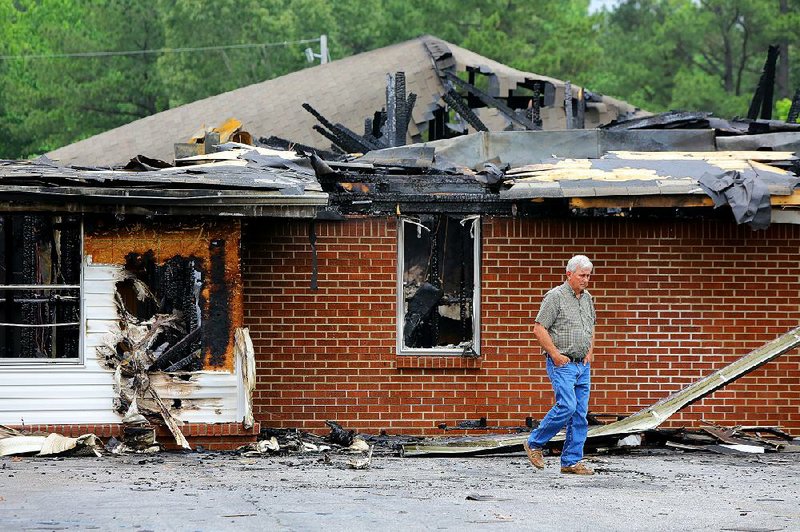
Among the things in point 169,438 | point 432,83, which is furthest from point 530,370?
point 432,83

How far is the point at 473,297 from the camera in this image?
14.1 metres

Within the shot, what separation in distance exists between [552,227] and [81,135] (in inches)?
1232

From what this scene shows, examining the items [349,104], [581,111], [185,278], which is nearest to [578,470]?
[185,278]

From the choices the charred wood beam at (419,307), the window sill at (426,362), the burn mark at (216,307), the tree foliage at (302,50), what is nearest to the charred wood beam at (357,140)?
the charred wood beam at (419,307)

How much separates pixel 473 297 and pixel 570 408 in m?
3.07

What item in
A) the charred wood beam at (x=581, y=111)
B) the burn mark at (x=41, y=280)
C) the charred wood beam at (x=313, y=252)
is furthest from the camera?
the charred wood beam at (x=581, y=111)

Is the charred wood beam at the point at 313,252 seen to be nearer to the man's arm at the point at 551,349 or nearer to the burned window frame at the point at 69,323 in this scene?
the burned window frame at the point at 69,323

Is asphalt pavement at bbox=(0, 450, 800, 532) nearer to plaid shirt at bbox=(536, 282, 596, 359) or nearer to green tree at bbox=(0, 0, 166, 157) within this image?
plaid shirt at bbox=(536, 282, 596, 359)

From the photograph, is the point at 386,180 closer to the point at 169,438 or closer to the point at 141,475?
the point at 169,438

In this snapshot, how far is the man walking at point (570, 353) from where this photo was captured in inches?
442

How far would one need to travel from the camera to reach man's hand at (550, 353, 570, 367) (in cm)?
1118

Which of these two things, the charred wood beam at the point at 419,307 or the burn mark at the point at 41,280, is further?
the charred wood beam at the point at 419,307

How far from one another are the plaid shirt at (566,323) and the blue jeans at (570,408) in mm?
135

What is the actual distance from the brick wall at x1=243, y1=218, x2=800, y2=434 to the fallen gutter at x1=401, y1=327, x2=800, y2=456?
901 mm
